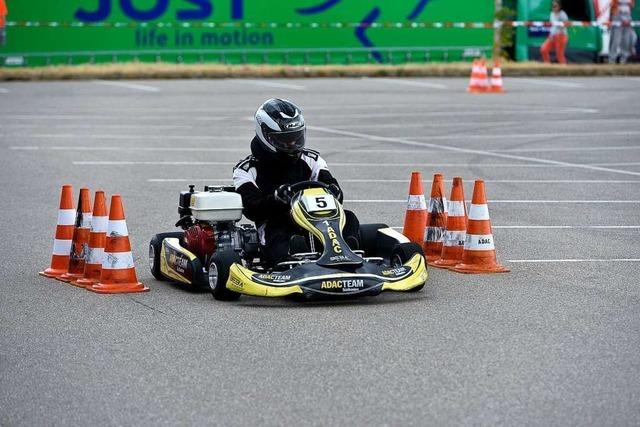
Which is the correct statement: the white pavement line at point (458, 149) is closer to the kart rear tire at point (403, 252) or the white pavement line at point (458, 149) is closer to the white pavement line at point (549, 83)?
the kart rear tire at point (403, 252)

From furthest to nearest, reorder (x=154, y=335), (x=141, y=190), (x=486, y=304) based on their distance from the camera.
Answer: (x=141, y=190) < (x=486, y=304) < (x=154, y=335)

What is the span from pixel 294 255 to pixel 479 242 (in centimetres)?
169

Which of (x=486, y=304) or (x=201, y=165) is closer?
(x=486, y=304)

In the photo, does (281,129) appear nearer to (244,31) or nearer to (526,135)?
(526,135)

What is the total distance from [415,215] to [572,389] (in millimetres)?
4761

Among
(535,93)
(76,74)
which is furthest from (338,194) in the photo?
(76,74)

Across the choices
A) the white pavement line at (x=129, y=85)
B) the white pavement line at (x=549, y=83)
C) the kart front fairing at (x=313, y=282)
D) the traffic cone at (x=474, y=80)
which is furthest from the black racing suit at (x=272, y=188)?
the white pavement line at (x=549, y=83)

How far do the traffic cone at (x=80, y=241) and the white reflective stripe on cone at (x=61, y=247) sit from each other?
153 mm

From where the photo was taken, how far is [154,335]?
8.33 m

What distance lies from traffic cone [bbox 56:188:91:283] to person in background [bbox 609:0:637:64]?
27336 millimetres

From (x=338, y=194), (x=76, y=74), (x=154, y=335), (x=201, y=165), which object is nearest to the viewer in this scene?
(x=154, y=335)

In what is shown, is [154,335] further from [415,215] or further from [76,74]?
[76,74]

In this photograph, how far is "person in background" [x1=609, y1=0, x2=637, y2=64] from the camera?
1412 inches

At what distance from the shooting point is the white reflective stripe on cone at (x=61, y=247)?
34.9ft
